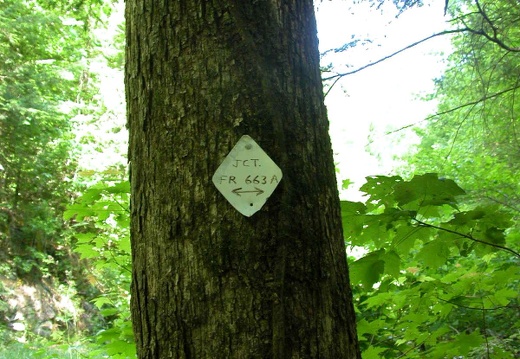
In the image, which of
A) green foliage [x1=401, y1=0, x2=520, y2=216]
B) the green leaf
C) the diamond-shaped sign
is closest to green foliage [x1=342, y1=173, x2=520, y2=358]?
the green leaf

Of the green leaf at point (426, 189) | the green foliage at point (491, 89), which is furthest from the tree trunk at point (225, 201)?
the green foliage at point (491, 89)

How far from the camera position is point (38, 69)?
34.6ft

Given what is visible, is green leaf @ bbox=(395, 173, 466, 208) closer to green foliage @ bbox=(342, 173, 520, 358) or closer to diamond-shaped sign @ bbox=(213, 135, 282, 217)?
green foliage @ bbox=(342, 173, 520, 358)

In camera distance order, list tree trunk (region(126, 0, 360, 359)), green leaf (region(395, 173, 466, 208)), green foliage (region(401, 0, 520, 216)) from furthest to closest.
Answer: green foliage (region(401, 0, 520, 216)) < green leaf (region(395, 173, 466, 208)) < tree trunk (region(126, 0, 360, 359))

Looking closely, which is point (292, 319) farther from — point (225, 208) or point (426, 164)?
point (426, 164)

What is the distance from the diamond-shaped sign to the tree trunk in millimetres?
15

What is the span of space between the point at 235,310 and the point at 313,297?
6.7 inches

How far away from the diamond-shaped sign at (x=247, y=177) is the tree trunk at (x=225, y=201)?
A: 0.05ft

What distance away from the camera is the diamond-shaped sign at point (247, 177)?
1016 millimetres

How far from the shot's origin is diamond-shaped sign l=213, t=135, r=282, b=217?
Result: 40.0 inches

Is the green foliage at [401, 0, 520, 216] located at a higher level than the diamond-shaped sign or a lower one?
higher

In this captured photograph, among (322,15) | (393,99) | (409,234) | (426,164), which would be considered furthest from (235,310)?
(393,99)

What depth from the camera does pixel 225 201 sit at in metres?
1.01

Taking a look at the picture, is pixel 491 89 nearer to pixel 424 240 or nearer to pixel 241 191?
pixel 424 240
